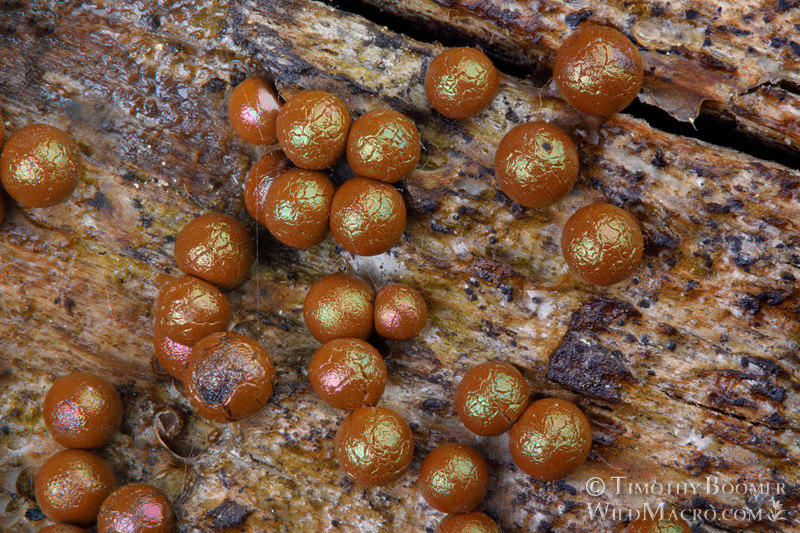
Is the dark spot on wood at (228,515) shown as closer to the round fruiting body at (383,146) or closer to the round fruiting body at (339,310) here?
the round fruiting body at (339,310)

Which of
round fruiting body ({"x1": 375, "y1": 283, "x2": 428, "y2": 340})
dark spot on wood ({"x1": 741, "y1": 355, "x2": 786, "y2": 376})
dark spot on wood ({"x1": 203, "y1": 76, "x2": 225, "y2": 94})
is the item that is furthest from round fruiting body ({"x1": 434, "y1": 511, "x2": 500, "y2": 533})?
dark spot on wood ({"x1": 203, "y1": 76, "x2": 225, "y2": 94})

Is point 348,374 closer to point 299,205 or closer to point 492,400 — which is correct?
point 492,400

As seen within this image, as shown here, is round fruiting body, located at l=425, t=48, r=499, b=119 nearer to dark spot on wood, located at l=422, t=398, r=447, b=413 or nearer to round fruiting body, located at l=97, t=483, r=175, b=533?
dark spot on wood, located at l=422, t=398, r=447, b=413

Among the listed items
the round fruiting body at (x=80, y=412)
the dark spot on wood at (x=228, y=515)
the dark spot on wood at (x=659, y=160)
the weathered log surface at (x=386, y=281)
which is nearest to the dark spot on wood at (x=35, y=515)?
the weathered log surface at (x=386, y=281)

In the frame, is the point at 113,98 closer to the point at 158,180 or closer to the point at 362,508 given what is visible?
the point at 158,180

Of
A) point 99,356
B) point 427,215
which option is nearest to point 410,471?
point 427,215

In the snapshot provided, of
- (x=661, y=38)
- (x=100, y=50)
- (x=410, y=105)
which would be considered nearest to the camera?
(x=661, y=38)

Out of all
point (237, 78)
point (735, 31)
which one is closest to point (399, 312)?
point (237, 78)
